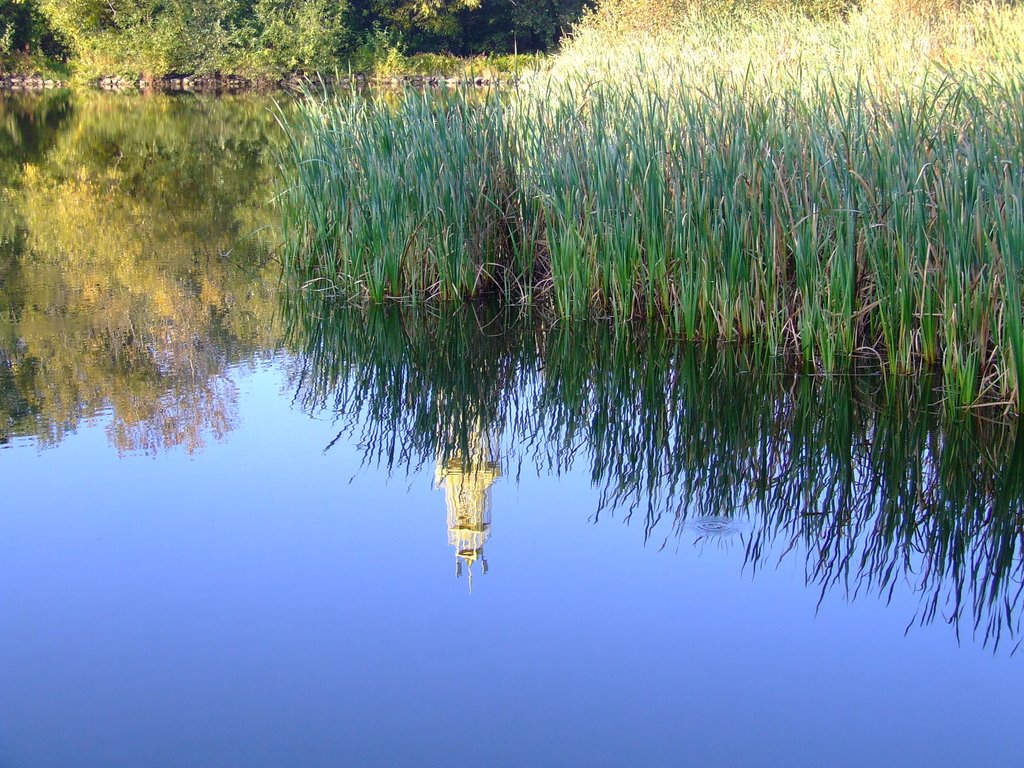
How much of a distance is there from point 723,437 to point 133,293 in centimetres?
430

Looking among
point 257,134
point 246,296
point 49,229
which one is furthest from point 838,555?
point 257,134

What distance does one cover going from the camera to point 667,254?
227 inches

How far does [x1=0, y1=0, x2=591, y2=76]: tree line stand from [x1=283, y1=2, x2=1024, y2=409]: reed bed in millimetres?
23112

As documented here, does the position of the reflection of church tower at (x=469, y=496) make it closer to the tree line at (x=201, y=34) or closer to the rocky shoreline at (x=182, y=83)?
the rocky shoreline at (x=182, y=83)

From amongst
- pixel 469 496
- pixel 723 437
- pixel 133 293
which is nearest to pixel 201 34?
pixel 133 293

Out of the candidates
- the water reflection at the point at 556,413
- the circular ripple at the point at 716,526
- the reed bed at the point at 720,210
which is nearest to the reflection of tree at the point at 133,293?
the water reflection at the point at 556,413

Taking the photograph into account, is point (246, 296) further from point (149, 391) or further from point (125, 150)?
point (125, 150)

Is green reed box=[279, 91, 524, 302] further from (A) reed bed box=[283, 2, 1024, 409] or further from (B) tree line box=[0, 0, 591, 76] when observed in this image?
(B) tree line box=[0, 0, 591, 76]

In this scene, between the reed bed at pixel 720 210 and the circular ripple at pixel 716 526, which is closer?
the circular ripple at pixel 716 526

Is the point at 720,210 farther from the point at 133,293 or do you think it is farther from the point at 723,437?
the point at 133,293

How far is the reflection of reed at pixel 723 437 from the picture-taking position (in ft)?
11.9

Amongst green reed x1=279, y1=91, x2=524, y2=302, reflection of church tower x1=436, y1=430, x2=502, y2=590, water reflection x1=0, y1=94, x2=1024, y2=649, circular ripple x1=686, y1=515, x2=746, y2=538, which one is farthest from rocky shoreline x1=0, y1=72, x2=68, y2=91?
circular ripple x1=686, y1=515, x2=746, y2=538

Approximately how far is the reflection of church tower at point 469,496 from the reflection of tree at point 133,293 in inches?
44.0

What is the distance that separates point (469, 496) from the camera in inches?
165
